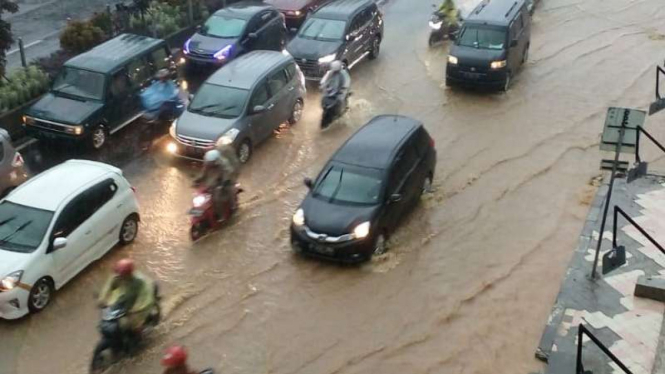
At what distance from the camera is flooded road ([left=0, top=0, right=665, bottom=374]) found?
11.5 meters

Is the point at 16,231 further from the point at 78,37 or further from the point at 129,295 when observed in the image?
the point at 78,37

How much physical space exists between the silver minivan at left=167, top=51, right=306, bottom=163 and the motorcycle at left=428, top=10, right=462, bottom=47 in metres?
7.75

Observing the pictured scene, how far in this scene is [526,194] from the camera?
16.3 m

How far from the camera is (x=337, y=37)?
21625 millimetres

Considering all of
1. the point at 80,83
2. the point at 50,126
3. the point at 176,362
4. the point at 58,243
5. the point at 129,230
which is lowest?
the point at 129,230

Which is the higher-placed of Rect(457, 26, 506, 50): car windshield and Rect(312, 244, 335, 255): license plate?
Rect(457, 26, 506, 50): car windshield

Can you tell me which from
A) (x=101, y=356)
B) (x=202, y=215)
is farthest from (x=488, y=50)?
(x=101, y=356)

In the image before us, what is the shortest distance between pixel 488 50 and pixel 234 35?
6.67 meters

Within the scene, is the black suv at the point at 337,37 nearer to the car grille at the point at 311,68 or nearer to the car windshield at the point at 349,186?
the car grille at the point at 311,68

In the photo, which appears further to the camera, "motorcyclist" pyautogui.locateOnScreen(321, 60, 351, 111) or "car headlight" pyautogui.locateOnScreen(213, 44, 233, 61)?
"car headlight" pyautogui.locateOnScreen(213, 44, 233, 61)

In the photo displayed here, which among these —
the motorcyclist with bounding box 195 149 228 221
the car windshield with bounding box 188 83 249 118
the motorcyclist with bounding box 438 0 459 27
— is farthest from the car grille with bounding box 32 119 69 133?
the motorcyclist with bounding box 438 0 459 27

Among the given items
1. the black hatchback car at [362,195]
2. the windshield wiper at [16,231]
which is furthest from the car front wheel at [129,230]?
the black hatchback car at [362,195]

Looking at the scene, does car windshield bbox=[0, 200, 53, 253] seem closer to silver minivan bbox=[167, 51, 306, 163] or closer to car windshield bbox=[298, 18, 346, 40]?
silver minivan bbox=[167, 51, 306, 163]

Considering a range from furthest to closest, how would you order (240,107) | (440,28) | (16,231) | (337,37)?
1. (440,28)
2. (337,37)
3. (240,107)
4. (16,231)
